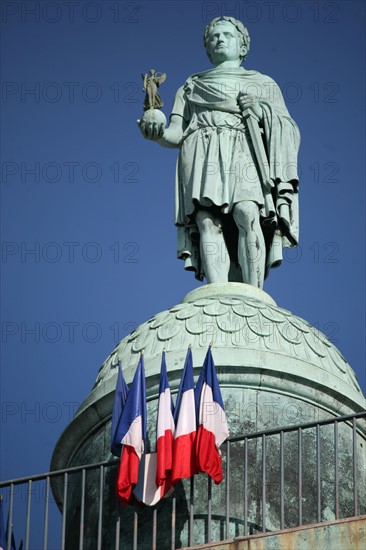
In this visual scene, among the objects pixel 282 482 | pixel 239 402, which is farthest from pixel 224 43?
pixel 282 482

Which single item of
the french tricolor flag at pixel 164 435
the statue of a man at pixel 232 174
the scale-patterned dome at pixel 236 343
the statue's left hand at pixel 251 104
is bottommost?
the french tricolor flag at pixel 164 435

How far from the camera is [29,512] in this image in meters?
20.6

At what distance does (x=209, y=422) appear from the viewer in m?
21.2

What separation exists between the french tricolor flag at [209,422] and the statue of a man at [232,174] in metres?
3.49

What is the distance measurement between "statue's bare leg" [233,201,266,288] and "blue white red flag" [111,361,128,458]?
3.22m

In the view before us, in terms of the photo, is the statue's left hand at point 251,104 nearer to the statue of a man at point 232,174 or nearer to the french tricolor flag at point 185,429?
the statue of a man at point 232,174

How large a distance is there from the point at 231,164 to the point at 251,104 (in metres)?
0.95

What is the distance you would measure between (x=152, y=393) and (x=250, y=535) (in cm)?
357

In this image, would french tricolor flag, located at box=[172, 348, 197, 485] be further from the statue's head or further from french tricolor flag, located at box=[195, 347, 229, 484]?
the statue's head

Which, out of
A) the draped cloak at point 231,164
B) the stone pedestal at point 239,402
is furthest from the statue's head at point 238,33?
the stone pedestal at point 239,402

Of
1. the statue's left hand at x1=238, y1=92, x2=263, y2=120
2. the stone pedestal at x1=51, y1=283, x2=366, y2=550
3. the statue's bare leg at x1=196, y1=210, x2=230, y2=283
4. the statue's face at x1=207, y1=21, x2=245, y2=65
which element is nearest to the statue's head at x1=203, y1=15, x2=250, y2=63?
the statue's face at x1=207, y1=21, x2=245, y2=65

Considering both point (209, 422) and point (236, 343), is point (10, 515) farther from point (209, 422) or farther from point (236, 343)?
point (236, 343)

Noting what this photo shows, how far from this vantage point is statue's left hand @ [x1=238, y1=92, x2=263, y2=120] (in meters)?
25.9

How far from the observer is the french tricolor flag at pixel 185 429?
Result: 2088 centimetres
